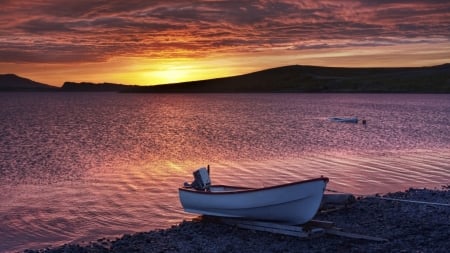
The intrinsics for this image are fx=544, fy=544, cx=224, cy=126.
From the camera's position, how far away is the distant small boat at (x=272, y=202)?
52.0ft

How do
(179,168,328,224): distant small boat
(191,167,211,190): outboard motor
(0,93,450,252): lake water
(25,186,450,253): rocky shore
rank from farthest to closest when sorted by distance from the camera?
(0,93,450,252): lake water
(191,167,211,190): outboard motor
(179,168,328,224): distant small boat
(25,186,450,253): rocky shore

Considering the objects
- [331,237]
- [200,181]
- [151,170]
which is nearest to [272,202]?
[331,237]

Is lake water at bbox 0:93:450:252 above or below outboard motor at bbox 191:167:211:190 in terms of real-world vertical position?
below

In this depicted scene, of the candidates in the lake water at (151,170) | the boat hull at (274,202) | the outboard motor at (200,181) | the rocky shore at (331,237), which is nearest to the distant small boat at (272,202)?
the boat hull at (274,202)

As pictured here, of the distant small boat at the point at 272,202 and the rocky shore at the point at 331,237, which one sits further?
the distant small boat at the point at 272,202

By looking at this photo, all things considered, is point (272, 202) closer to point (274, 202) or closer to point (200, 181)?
point (274, 202)

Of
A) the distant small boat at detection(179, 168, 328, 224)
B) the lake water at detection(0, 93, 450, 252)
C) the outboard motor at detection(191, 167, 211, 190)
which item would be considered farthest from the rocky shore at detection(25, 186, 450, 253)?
the lake water at detection(0, 93, 450, 252)

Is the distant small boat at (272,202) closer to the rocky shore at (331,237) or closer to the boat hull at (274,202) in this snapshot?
the boat hull at (274,202)

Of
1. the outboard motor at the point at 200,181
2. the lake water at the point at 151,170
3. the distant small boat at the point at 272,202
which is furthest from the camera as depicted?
the lake water at the point at 151,170

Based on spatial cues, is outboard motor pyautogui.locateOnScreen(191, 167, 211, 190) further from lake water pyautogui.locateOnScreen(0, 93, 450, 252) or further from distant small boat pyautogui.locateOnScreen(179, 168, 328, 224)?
lake water pyautogui.locateOnScreen(0, 93, 450, 252)

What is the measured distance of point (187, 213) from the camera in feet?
65.2

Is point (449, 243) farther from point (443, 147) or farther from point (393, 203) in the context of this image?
point (443, 147)

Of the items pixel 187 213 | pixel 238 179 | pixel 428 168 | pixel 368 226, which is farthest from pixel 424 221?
pixel 428 168

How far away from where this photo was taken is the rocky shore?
14.3 metres
